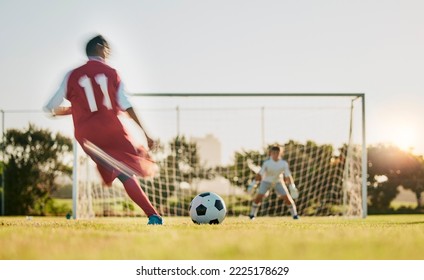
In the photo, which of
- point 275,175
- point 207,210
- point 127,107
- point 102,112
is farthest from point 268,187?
point 102,112

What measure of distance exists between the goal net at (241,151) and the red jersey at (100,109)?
7525 millimetres

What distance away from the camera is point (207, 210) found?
6.19m

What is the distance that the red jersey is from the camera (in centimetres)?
532

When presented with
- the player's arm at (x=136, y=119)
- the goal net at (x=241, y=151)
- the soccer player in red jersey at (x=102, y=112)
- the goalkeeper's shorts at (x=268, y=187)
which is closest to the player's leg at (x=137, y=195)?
the soccer player in red jersey at (x=102, y=112)

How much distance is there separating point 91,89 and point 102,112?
24 centimetres

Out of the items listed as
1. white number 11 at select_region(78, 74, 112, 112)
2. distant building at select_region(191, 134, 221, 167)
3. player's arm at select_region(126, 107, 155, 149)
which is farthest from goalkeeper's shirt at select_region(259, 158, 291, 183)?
white number 11 at select_region(78, 74, 112, 112)

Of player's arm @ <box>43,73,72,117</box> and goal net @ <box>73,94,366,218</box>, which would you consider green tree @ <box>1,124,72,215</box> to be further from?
player's arm @ <box>43,73,72,117</box>

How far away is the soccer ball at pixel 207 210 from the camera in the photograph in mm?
6172
